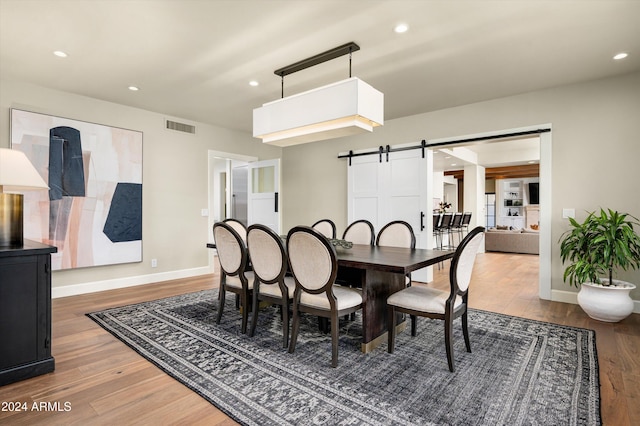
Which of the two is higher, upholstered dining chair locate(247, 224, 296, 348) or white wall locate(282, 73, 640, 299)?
white wall locate(282, 73, 640, 299)

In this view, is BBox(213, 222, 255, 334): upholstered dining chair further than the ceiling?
Yes

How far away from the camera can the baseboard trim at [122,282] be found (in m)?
4.22

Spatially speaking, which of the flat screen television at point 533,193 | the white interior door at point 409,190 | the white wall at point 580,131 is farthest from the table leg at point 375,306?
the flat screen television at point 533,193

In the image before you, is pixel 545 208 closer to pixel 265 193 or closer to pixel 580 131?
pixel 580 131

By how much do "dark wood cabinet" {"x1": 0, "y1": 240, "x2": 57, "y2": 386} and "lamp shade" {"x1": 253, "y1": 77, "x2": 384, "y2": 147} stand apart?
202 cm

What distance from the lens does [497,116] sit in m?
4.44

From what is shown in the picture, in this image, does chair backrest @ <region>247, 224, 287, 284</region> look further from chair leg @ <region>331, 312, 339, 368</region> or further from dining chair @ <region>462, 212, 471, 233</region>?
dining chair @ <region>462, 212, 471, 233</region>

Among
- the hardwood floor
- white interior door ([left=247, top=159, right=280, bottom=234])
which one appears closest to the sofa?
the hardwood floor

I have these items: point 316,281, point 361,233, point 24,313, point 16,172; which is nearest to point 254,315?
point 316,281

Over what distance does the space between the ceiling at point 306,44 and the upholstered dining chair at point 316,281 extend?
1667 millimetres

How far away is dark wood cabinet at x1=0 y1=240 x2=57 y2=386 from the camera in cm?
206

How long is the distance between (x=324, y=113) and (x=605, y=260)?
307 centimetres

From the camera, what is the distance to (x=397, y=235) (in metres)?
3.56

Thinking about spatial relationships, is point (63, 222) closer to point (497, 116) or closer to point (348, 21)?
point (348, 21)
